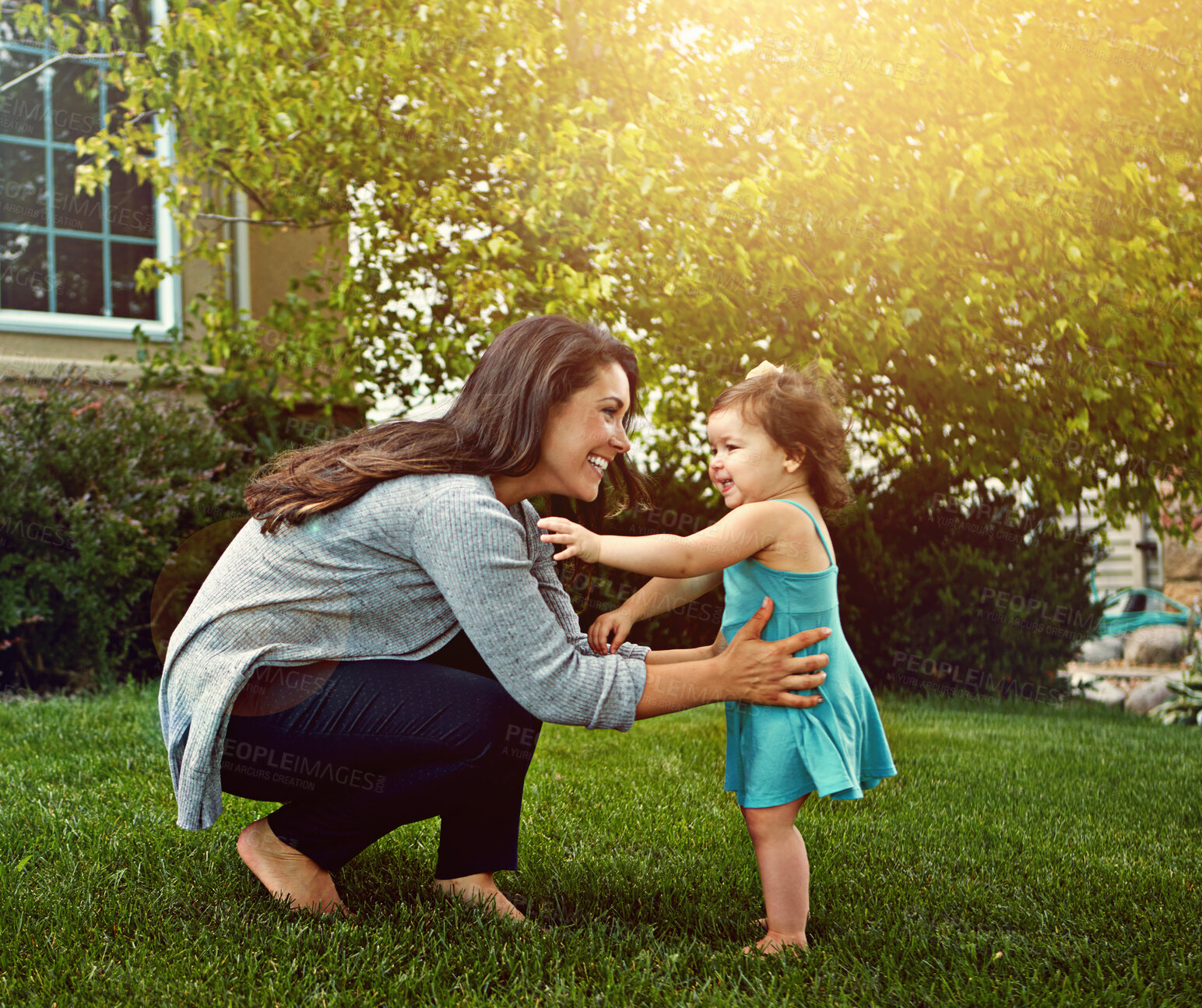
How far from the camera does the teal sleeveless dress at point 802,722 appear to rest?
2.22 m

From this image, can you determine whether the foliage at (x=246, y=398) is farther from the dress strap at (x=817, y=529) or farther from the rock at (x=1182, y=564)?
the rock at (x=1182, y=564)

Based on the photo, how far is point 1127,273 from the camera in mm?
5367

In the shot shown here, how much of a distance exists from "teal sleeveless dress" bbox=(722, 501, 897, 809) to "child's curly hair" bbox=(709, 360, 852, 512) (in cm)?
15

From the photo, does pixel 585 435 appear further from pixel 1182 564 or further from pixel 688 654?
pixel 1182 564

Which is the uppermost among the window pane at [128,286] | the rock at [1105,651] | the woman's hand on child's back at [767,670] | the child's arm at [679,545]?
the window pane at [128,286]

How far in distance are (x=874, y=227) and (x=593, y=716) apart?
392 cm

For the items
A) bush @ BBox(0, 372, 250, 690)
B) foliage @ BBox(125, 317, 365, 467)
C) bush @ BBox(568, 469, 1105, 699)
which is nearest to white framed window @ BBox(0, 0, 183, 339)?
foliage @ BBox(125, 317, 365, 467)

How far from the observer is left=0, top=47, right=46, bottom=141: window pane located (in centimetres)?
757

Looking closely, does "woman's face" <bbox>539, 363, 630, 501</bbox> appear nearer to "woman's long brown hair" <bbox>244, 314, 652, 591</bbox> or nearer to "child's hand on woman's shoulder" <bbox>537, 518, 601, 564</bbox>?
"woman's long brown hair" <bbox>244, 314, 652, 591</bbox>

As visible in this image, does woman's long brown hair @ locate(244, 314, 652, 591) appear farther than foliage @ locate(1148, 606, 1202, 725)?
No

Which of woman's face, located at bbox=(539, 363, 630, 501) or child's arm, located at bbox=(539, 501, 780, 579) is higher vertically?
woman's face, located at bbox=(539, 363, 630, 501)

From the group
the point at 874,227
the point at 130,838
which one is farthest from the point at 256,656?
the point at 874,227

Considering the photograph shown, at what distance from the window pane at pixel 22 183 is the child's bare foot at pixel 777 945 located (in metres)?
7.66

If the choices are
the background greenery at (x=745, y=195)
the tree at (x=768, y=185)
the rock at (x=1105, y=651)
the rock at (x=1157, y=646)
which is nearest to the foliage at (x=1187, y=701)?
the background greenery at (x=745, y=195)
